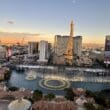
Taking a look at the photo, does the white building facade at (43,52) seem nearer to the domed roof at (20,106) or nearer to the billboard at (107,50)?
the billboard at (107,50)

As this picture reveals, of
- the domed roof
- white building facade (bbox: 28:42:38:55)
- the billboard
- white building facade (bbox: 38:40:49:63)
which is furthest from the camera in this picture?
white building facade (bbox: 28:42:38:55)

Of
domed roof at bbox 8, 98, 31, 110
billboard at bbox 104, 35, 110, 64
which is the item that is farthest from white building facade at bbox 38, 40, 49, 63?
domed roof at bbox 8, 98, 31, 110

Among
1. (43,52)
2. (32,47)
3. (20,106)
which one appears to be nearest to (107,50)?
(43,52)

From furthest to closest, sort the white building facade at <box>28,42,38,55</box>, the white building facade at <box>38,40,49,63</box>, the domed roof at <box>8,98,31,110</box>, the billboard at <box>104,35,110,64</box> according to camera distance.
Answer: the white building facade at <box>28,42,38,55</box> → the white building facade at <box>38,40,49,63</box> → the billboard at <box>104,35,110,64</box> → the domed roof at <box>8,98,31,110</box>

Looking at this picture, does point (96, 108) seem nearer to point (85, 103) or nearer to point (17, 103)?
point (85, 103)

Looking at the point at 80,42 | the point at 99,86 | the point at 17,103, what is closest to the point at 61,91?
the point at 99,86

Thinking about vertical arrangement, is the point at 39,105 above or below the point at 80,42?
below

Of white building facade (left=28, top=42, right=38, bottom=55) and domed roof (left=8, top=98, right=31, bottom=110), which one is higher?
white building facade (left=28, top=42, right=38, bottom=55)

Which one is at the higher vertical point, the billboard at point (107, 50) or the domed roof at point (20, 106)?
the billboard at point (107, 50)

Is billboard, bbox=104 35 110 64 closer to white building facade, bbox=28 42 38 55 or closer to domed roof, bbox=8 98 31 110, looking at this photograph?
white building facade, bbox=28 42 38 55

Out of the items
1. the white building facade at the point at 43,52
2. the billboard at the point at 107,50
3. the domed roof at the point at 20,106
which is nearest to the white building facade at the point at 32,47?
the white building facade at the point at 43,52

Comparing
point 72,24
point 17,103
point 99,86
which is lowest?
point 99,86
